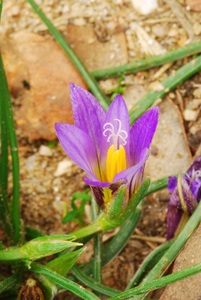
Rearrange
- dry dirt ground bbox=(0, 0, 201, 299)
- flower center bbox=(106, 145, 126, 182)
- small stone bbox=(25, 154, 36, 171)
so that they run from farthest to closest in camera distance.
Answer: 1. small stone bbox=(25, 154, 36, 171)
2. dry dirt ground bbox=(0, 0, 201, 299)
3. flower center bbox=(106, 145, 126, 182)

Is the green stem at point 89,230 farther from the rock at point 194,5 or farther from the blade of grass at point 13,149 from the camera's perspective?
the rock at point 194,5

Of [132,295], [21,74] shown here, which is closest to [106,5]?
[21,74]

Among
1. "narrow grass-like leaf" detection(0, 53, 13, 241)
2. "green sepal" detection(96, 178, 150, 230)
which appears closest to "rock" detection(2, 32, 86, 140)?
"narrow grass-like leaf" detection(0, 53, 13, 241)

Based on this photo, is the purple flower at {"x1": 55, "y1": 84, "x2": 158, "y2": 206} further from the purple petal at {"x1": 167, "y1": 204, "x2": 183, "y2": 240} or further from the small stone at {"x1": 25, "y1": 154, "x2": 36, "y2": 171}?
the small stone at {"x1": 25, "y1": 154, "x2": 36, "y2": 171}

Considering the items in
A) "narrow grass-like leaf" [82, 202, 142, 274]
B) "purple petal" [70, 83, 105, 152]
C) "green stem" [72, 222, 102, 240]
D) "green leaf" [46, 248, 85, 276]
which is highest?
"purple petal" [70, 83, 105, 152]

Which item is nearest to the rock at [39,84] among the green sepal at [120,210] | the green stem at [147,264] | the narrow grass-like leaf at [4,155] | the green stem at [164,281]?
the narrow grass-like leaf at [4,155]

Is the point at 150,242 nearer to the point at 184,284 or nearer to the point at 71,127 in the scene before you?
the point at 184,284

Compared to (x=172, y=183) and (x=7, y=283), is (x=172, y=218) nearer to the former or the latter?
(x=172, y=183)
